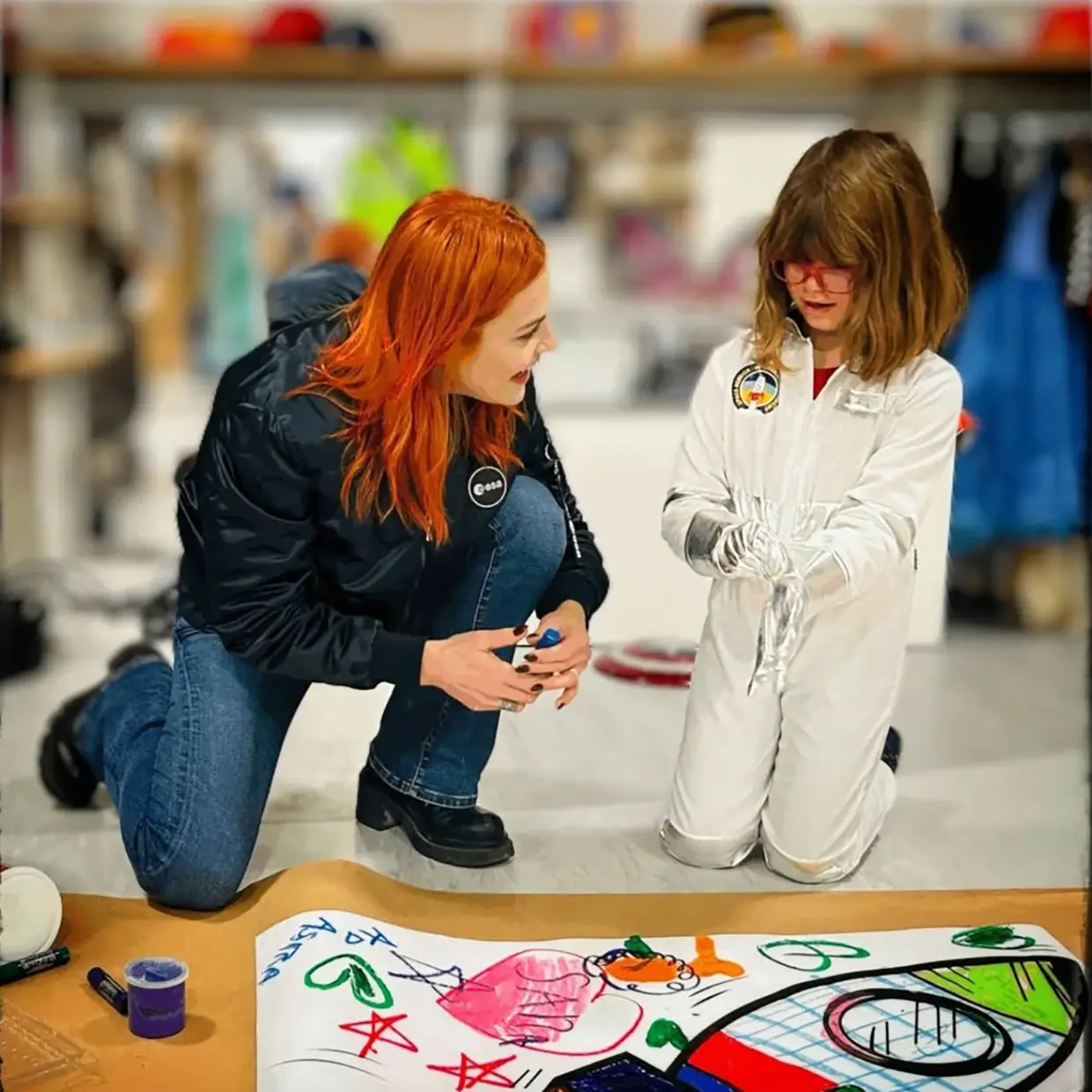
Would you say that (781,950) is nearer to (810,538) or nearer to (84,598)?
(810,538)

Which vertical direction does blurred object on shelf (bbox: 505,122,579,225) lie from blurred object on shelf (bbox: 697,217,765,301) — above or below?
above

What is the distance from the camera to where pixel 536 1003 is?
1.29 m

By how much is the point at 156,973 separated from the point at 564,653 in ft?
1.53

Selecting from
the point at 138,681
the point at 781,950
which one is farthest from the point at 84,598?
the point at 781,950

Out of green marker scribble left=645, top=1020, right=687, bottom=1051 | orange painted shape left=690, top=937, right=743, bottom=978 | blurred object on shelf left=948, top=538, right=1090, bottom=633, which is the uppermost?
green marker scribble left=645, top=1020, right=687, bottom=1051

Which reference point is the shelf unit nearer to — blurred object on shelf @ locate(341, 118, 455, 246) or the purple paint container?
blurred object on shelf @ locate(341, 118, 455, 246)

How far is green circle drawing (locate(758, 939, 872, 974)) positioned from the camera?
1356mm

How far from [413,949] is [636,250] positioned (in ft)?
7.38

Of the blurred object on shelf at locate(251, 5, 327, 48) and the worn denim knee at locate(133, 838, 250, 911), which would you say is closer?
the worn denim knee at locate(133, 838, 250, 911)

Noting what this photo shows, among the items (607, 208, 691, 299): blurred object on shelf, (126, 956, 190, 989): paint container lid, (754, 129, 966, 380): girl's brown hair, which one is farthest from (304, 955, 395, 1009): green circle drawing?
(607, 208, 691, 299): blurred object on shelf

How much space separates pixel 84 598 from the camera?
9.24ft

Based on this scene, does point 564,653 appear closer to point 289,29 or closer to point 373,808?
point 373,808

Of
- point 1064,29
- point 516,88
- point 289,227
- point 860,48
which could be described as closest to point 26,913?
point 289,227

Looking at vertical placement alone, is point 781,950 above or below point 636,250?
below
